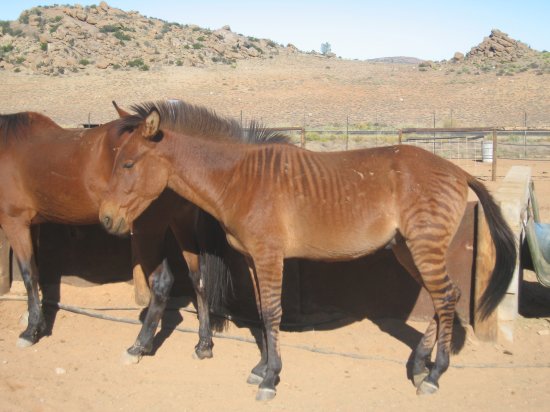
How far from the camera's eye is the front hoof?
5.02 m

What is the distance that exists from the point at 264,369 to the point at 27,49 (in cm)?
5699

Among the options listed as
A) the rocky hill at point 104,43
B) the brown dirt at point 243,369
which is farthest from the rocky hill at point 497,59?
the brown dirt at point 243,369

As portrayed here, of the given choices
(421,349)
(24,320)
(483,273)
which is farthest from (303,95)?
(421,349)

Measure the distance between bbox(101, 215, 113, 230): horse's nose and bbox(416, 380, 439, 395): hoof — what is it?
8.59ft

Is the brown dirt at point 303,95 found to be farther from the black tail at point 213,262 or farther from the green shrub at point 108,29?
the black tail at point 213,262

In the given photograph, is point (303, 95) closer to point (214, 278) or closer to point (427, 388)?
point (214, 278)

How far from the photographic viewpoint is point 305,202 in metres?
4.32

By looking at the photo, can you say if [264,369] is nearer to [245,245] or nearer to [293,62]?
[245,245]

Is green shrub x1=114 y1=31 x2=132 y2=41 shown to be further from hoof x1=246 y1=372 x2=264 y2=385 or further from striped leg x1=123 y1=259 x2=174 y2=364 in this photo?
hoof x1=246 y1=372 x2=264 y2=385

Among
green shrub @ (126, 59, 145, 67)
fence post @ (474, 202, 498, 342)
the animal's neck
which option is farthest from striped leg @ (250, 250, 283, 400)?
green shrub @ (126, 59, 145, 67)

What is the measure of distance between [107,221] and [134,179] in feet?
1.22

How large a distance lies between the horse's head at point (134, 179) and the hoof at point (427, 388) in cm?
248

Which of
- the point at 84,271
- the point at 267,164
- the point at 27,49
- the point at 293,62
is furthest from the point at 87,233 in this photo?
the point at 293,62

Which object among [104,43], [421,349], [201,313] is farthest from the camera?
[104,43]
